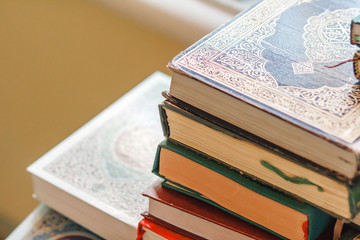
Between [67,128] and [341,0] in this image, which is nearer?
[341,0]

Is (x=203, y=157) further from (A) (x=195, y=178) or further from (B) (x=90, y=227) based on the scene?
(B) (x=90, y=227)

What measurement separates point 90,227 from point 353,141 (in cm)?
40

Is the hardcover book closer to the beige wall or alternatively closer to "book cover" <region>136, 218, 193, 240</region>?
"book cover" <region>136, 218, 193, 240</region>

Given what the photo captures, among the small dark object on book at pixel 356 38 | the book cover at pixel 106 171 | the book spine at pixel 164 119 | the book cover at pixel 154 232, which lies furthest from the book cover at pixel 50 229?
the small dark object on book at pixel 356 38

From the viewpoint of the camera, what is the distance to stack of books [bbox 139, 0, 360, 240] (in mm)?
434

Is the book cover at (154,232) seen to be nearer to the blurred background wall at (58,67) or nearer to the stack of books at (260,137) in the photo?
the stack of books at (260,137)

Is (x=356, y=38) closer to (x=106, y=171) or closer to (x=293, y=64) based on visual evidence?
(x=293, y=64)

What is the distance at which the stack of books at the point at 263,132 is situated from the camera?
1.42 feet

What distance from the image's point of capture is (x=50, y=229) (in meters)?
0.70

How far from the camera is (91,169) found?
2.39 feet

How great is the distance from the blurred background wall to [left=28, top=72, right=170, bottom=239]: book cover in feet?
1.07

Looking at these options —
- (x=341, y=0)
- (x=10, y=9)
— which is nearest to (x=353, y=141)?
(x=341, y=0)

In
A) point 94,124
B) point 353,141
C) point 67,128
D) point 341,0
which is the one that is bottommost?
point 67,128

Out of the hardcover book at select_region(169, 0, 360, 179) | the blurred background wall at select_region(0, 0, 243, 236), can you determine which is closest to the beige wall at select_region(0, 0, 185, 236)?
the blurred background wall at select_region(0, 0, 243, 236)
